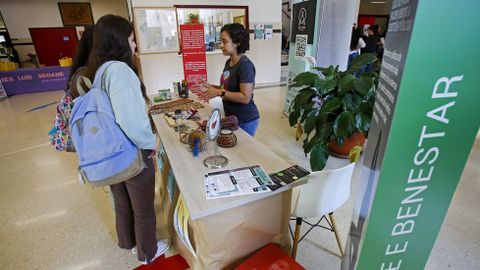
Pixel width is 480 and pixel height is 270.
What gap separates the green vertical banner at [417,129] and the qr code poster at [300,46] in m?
3.20

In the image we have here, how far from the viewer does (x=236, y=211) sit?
3.83 feet

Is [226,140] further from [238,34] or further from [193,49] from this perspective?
[193,49]

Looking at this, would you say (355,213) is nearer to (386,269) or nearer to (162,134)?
(386,269)

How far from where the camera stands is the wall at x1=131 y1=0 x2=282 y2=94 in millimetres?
5812

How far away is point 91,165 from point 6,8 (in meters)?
10.3

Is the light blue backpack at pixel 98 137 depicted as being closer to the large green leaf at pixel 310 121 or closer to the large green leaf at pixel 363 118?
the large green leaf at pixel 310 121

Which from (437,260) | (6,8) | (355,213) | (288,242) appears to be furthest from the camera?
(6,8)

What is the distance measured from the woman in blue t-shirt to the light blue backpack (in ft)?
3.09

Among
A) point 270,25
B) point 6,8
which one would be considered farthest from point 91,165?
point 6,8

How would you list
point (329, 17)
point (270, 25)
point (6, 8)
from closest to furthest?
1. point (329, 17)
2. point (270, 25)
3. point (6, 8)

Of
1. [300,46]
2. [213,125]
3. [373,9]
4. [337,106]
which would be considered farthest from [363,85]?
[373,9]

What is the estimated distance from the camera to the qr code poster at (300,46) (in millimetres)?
3818

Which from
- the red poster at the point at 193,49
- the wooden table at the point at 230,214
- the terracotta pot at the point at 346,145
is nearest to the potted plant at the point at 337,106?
the terracotta pot at the point at 346,145

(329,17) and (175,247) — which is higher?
(329,17)
